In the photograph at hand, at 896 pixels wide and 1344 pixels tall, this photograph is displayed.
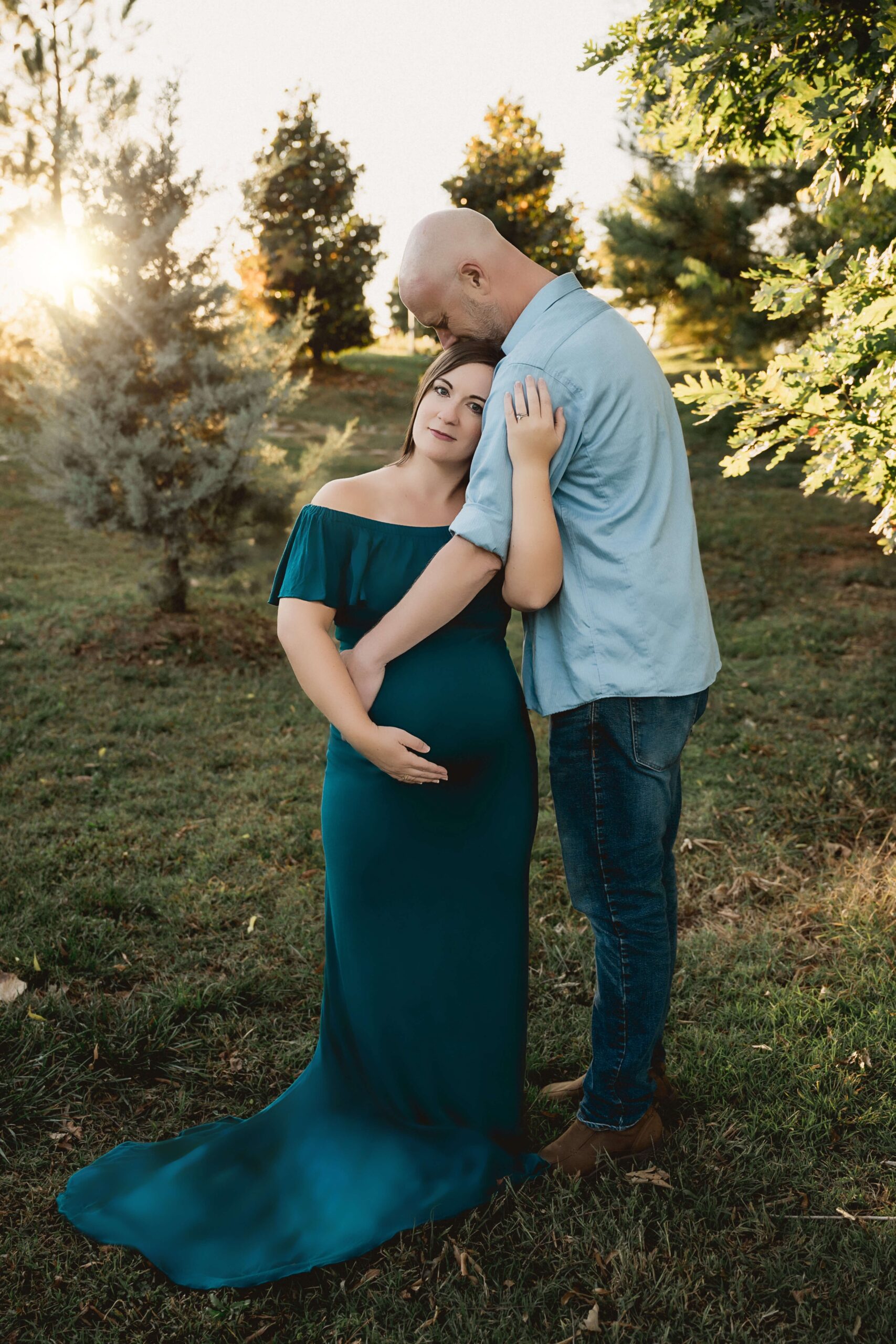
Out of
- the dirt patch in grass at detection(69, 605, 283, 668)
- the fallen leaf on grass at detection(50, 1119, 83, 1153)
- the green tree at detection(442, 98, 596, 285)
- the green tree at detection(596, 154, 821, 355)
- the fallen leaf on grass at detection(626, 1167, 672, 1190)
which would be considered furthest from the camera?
the green tree at detection(442, 98, 596, 285)

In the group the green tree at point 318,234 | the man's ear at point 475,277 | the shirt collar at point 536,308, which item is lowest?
the shirt collar at point 536,308

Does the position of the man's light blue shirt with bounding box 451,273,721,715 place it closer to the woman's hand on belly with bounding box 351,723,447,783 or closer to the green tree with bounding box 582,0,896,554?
the woman's hand on belly with bounding box 351,723,447,783

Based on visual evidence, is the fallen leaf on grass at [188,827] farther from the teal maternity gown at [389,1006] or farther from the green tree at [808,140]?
the green tree at [808,140]

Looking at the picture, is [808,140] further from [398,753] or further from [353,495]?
[398,753]

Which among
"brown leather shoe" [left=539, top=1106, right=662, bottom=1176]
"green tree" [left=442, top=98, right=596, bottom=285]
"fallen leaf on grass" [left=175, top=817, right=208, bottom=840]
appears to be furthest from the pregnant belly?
"green tree" [left=442, top=98, right=596, bottom=285]

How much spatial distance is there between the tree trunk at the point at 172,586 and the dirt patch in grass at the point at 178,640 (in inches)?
3.8

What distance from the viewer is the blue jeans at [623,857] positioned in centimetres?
221

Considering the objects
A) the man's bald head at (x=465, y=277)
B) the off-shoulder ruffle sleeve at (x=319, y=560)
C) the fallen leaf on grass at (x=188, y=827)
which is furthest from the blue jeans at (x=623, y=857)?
the fallen leaf on grass at (x=188, y=827)

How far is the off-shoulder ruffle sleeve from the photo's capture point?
2.24 m

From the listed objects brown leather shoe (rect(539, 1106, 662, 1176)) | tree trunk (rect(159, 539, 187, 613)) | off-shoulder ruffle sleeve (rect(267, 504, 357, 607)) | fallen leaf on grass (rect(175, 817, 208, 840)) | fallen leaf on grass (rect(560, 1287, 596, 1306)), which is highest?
off-shoulder ruffle sleeve (rect(267, 504, 357, 607))

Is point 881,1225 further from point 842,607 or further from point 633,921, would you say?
point 842,607

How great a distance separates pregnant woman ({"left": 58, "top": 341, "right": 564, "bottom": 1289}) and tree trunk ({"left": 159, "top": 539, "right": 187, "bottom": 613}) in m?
5.85

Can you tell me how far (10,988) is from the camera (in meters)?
3.19

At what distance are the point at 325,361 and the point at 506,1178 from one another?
70.5 ft
